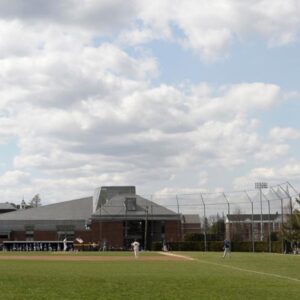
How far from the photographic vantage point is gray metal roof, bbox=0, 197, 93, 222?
11499cm

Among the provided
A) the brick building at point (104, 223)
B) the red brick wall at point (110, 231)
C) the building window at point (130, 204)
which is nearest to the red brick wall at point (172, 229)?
the brick building at point (104, 223)

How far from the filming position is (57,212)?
118 meters

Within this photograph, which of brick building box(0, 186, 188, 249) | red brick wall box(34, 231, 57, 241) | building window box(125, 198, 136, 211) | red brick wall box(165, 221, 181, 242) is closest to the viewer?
brick building box(0, 186, 188, 249)

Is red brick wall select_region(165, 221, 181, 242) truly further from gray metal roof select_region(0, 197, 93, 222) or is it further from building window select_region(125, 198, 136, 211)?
gray metal roof select_region(0, 197, 93, 222)

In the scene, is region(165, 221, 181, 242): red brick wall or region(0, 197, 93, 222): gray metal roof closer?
region(165, 221, 181, 242): red brick wall

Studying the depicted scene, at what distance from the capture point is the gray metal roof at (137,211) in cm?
10562

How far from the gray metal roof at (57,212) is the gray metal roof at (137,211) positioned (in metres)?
9.61

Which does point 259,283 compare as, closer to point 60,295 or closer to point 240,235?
point 60,295

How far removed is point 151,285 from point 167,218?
8717 centimetres

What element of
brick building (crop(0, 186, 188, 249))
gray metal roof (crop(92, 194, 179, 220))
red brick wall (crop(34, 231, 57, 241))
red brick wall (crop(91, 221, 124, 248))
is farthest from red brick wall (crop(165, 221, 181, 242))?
red brick wall (crop(34, 231, 57, 241))

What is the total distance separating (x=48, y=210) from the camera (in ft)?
388

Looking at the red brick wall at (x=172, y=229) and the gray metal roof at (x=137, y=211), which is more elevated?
the gray metal roof at (x=137, y=211)

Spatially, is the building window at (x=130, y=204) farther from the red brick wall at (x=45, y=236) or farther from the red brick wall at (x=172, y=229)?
the red brick wall at (x=45, y=236)

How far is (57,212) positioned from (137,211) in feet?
64.9
